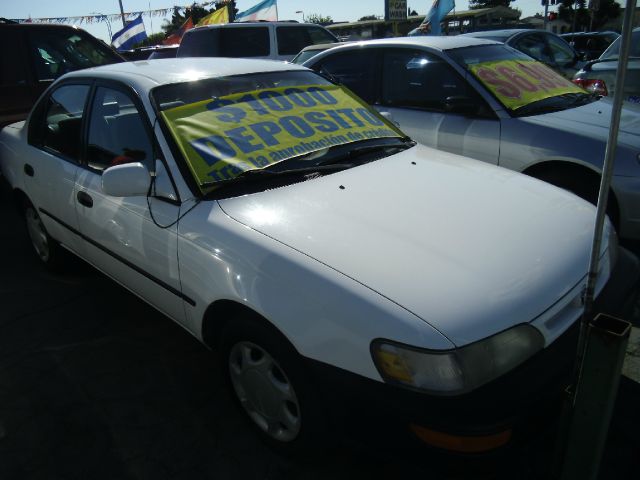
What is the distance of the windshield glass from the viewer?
389cm

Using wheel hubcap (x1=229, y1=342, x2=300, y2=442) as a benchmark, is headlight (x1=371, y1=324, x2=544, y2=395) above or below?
above

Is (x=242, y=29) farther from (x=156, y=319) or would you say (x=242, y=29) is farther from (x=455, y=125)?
(x=156, y=319)

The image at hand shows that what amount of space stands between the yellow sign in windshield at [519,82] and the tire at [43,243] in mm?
3358

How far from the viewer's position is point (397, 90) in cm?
443

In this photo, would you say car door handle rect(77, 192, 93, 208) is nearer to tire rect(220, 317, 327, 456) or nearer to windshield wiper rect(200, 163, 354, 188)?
windshield wiper rect(200, 163, 354, 188)

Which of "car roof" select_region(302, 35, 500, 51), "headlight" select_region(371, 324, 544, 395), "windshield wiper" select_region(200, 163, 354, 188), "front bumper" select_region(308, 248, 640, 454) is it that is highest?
"car roof" select_region(302, 35, 500, 51)

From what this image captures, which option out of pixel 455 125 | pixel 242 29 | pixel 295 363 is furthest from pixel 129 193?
pixel 242 29

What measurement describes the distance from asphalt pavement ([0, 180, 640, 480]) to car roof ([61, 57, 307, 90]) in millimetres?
1461

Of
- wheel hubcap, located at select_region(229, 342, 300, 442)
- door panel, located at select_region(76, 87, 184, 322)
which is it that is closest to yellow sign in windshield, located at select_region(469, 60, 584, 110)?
door panel, located at select_region(76, 87, 184, 322)

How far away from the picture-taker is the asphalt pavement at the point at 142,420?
2080mm

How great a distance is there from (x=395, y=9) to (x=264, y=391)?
14.5 metres

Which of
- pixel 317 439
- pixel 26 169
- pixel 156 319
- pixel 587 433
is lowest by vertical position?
pixel 156 319

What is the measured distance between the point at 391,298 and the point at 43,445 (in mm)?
1747

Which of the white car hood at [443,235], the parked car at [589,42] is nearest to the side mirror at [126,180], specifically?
the white car hood at [443,235]
